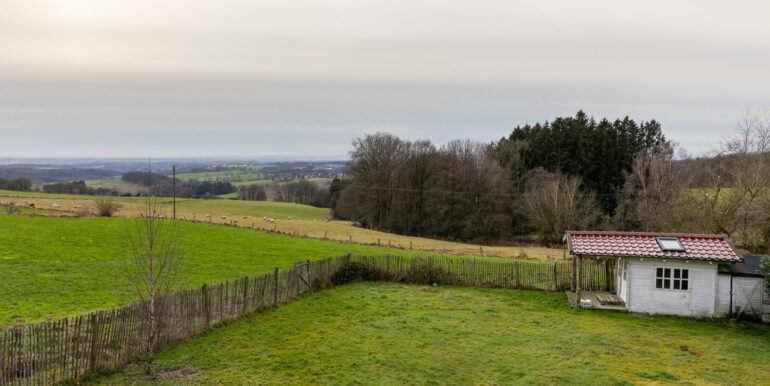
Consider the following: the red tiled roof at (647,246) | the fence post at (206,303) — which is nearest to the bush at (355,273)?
the fence post at (206,303)

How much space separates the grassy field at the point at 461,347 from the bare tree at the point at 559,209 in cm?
3336

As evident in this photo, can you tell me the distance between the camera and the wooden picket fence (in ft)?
33.6

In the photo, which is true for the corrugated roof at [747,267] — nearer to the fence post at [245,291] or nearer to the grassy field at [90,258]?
the fence post at [245,291]

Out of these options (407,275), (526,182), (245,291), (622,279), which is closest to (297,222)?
(526,182)

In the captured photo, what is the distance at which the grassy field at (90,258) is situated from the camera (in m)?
17.8

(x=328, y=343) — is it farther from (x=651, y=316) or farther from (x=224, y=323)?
(x=651, y=316)

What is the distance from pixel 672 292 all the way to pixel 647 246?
1984 mm

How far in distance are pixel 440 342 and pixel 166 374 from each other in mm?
8006

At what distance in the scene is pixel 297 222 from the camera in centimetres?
5997

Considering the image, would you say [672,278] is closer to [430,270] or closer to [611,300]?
[611,300]

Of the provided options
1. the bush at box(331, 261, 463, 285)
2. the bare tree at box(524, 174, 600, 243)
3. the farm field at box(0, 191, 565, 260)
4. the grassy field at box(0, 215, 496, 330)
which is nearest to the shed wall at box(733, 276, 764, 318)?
the bush at box(331, 261, 463, 285)

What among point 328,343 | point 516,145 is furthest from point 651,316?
point 516,145

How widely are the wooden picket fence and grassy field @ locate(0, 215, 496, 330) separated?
389 centimetres

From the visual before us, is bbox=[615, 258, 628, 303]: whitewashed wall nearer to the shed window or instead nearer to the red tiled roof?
the red tiled roof
